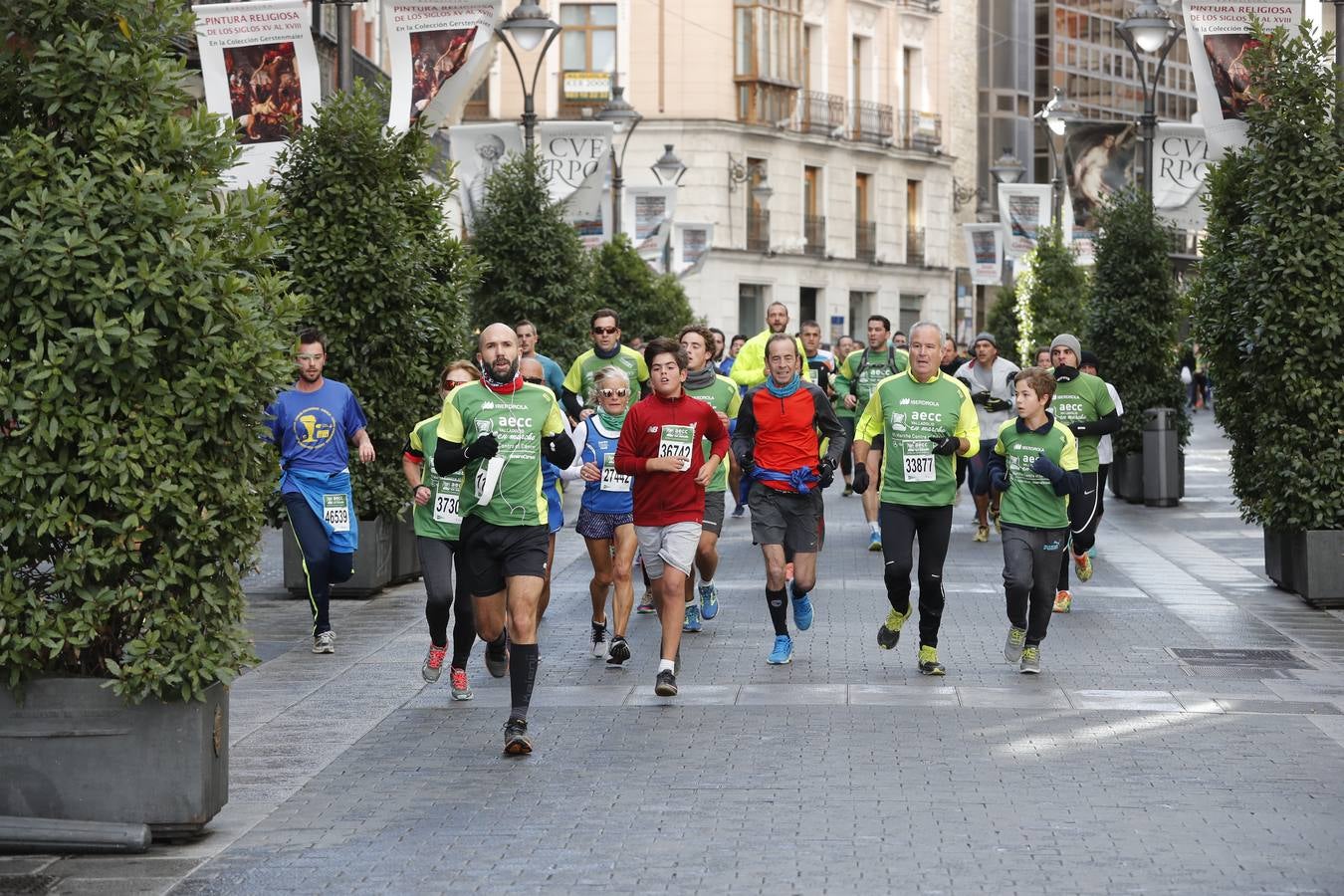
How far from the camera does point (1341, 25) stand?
1655 cm

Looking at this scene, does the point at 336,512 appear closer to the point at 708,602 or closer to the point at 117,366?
the point at 708,602

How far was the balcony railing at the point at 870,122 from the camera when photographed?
66.9 meters

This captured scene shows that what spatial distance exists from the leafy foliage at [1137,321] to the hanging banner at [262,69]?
516 inches

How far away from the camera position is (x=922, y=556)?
1205 cm

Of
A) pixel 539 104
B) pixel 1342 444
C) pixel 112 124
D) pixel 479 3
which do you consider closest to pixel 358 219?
pixel 479 3

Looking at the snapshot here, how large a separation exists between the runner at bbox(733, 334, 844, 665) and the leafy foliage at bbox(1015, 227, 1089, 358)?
24552 millimetres

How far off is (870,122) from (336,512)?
55.9m

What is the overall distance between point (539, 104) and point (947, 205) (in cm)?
1598

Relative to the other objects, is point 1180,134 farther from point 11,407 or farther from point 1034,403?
point 11,407

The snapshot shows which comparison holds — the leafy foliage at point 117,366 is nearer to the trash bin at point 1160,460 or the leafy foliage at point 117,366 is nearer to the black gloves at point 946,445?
the black gloves at point 946,445

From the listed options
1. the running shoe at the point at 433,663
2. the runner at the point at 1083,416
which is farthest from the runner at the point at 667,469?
the runner at the point at 1083,416

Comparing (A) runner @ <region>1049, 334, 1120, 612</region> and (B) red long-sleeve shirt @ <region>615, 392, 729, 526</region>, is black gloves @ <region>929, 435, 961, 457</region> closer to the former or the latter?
(B) red long-sleeve shirt @ <region>615, 392, 729, 526</region>

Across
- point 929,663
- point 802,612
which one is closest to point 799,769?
point 929,663

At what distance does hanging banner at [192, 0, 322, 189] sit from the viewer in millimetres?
15938
